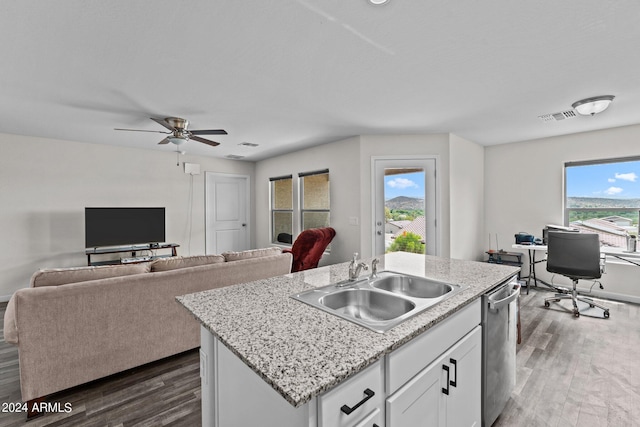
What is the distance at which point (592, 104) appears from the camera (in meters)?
2.83

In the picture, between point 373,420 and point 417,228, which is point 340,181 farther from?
point 373,420

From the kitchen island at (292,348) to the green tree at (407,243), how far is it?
8.88 ft

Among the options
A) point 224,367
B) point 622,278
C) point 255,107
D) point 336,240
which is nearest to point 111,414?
point 224,367

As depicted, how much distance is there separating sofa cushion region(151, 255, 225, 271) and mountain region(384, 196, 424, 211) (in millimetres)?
2680

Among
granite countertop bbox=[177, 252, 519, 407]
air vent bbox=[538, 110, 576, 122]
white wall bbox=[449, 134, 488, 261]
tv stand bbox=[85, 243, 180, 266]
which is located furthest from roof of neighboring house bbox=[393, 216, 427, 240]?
tv stand bbox=[85, 243, 180, 266]

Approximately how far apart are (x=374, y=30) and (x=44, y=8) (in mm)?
1860

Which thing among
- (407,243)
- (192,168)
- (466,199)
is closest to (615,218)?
(466,199)

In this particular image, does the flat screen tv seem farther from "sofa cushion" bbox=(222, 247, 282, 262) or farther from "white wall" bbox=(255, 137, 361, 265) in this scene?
"sofa cushion" bbox=(222, 247, 282, 262)

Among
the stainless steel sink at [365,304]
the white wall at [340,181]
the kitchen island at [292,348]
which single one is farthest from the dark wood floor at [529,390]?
the white wall at [340,181]

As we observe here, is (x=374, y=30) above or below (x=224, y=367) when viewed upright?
above

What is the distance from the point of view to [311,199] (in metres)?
5.32

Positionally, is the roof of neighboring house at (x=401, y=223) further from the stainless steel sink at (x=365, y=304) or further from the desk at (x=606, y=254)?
the stainless steel sink at (x=365, y=304)

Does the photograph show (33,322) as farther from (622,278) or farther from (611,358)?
(622,278)

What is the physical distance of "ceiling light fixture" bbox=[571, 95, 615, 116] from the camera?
9.11 feet
